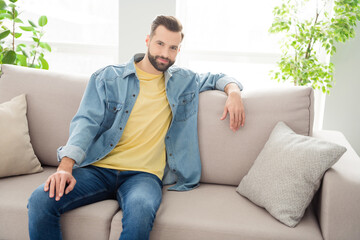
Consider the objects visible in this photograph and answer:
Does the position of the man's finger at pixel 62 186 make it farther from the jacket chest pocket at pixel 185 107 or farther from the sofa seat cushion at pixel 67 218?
the jacket chest pocket at pixel 185 107

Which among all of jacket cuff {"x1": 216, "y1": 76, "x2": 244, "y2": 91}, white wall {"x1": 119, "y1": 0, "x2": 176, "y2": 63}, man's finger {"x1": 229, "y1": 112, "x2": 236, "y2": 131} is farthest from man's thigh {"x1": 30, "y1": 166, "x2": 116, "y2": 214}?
white wall {"x1": 119, "y1": 0, "x2": 176, "y2": 63}

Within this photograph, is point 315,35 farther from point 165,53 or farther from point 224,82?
→ point 165,53

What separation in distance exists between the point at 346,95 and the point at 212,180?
1.53 metres

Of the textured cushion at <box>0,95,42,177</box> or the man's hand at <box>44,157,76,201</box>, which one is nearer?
the man's hand at <box>44,157,76,201</box>

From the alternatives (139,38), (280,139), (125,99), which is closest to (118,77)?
(125,99)

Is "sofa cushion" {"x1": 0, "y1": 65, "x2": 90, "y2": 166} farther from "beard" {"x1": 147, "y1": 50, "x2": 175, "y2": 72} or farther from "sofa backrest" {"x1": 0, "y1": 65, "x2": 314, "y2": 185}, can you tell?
"beard" {"x1": 147, "y1": 50, "x2": 175, "y2": 72}

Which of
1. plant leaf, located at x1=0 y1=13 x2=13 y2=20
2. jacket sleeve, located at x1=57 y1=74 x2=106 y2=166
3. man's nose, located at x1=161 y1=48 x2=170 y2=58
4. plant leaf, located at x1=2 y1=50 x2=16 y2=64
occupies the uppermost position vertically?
plant leaf, located at x1=0 y1=13 x2=13 y2=20

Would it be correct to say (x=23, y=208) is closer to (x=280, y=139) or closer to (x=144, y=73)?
(x=144, y=73)

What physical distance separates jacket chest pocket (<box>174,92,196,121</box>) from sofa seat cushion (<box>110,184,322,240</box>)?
0.46m

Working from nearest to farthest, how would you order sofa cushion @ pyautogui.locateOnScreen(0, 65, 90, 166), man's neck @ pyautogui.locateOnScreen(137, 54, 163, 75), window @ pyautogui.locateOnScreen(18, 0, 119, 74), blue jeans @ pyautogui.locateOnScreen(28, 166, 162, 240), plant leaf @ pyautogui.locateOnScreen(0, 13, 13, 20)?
blue jeans @ pyautogui.locateOnScreen(28, 166, 162, 240) < man's neck @ pyautogui.locateOnScreen(137, 54, 163, 75) < sofa cushion @ pyautogui.locateOnScreen(0, 65, 90, 166) < plant leaf @ pyautogui.locateOnScreen(0, 13, 13, 20) < window @ pyautogui.locateOnScreen(18, 0, 119, 74)

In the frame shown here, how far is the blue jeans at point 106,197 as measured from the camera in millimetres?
1460

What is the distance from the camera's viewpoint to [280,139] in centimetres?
174

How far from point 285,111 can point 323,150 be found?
1.33 ft

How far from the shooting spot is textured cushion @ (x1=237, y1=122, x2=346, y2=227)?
5.05 feet
